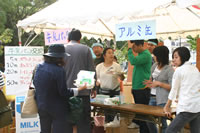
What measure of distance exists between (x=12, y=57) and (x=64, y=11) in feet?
4.48

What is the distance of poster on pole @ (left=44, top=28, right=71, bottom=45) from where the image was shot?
16.4ft

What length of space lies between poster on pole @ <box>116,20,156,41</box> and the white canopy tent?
0.12 metres

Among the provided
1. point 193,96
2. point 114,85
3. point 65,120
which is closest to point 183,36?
point 114,85

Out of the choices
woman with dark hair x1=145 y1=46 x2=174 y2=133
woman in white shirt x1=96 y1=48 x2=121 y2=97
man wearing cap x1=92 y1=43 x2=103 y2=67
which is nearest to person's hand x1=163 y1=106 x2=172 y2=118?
woman with dark hair x1=145 y1=46 x2=174 y2=133

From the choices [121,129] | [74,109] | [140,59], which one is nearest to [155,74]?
[140,59]

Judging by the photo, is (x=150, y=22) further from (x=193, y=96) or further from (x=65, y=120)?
(x=65, y=120)

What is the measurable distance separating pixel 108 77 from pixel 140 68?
64cm

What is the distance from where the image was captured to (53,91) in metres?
3.28

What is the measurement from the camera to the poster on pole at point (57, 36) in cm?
501

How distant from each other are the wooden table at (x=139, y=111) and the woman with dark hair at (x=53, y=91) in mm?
1125

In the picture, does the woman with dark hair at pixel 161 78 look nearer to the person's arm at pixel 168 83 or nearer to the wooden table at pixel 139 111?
the person's arm at pixel 168 83

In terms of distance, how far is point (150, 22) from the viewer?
3.73 meters

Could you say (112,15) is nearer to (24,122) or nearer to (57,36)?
(57,36)

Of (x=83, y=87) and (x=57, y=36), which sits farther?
(x=57, y=36)
